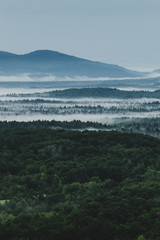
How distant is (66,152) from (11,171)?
10.3 m

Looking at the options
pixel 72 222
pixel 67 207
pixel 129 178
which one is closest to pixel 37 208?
pixel 67 207

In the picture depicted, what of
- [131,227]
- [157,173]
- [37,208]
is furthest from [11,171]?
[131,227]

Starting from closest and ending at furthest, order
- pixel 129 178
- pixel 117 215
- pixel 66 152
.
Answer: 1. pixel 117 215
2. pixel 129 178
3. pixel 66 152

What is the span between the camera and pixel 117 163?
62.6 metres

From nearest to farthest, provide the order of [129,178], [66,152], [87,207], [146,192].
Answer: [87,207]
[146,192]
[129,178]
[66,152]

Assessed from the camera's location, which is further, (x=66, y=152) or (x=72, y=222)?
(x=66, y=152)

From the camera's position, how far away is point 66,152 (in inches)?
2771

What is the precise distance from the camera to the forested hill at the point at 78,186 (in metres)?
36.0

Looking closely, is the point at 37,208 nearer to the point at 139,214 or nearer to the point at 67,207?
the point at 67,207

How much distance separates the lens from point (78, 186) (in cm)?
5281

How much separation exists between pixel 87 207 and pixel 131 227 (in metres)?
6.01

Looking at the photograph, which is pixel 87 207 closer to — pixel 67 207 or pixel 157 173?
pixel 67 207

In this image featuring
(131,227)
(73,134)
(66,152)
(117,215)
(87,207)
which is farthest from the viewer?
(73,134)

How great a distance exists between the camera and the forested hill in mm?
35969
